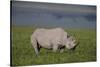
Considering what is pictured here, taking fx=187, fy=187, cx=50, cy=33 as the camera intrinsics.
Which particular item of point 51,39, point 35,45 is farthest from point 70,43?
point 35,45

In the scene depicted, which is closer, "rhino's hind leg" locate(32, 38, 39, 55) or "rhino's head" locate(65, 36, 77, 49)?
"rhino's hind leg" locate(32, 38, 39, 55)

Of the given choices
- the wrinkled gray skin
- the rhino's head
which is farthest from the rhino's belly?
the rhino's head

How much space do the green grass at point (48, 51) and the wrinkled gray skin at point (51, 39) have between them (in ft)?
0.20

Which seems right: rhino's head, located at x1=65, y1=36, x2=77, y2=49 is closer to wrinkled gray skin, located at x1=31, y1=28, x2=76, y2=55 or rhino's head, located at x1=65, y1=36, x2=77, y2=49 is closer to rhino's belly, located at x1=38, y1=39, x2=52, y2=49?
wrinkled gray skin, located at x1=31, y1=28, x2=76, y2=55

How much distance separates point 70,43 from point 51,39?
0.30 metres

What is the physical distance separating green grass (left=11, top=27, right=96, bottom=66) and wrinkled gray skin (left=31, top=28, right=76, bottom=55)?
0.06 meters

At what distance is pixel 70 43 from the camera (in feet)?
9.03

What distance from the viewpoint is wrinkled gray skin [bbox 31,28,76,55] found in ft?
8.56

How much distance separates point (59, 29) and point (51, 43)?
232 mm

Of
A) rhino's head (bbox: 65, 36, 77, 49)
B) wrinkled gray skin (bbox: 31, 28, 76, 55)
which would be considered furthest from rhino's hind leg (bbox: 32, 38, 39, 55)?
rhino's head (bbox: 65, 36, 77, 49)

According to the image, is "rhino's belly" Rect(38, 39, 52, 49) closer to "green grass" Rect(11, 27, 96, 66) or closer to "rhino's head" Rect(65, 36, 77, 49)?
"green grass" Rect(11, 27, 96, 66)

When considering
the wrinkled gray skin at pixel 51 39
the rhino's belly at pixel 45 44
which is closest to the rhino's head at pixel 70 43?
the wrinkled gray skin at pixel 51 39

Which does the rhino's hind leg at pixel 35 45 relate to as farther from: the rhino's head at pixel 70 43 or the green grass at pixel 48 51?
the rhino's head at pixel 70 43
